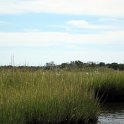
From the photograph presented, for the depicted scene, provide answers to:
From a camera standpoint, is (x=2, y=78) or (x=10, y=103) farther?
(x=2, y=78)

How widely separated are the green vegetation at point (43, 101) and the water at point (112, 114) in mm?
900

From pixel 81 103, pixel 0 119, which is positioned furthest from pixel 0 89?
pixel 81 103

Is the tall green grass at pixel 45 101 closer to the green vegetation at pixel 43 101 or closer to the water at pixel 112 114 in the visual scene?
the green vegetation at pixel 43 101

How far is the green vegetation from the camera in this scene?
10.8 m

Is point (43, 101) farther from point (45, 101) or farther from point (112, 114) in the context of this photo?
point (112, 114)

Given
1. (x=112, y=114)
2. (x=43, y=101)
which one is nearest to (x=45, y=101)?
(x=43, y=101)

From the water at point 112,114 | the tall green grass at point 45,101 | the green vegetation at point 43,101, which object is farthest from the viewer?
the water at point 112,114

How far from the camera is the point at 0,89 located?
11531 millimetres

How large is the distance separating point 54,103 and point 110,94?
795 cm

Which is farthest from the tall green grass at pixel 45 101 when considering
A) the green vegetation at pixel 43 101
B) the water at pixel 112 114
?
the water at pixel 112 114

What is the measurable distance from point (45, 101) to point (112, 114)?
4.52 metres

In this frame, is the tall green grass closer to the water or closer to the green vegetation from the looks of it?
the green vegetation

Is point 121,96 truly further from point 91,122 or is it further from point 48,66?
point 91,122

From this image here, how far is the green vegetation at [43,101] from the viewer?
10766 mm
